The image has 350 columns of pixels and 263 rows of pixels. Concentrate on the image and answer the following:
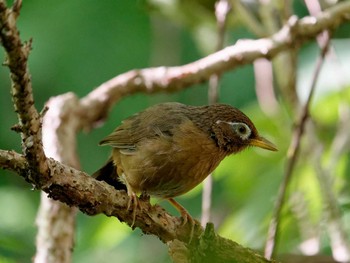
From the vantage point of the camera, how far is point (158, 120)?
426cm

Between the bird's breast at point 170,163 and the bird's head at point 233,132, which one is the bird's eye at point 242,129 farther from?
the bird's breast at point 170,163

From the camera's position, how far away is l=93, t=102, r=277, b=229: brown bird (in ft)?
12.9

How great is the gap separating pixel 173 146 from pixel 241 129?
1.82 feet

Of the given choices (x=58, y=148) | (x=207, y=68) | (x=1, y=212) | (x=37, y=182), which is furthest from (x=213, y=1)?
(x=37, y=182)

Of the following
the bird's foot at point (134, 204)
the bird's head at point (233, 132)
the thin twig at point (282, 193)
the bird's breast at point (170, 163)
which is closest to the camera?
the bird's foot at point (134, 204)

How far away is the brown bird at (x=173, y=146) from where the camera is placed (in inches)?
155

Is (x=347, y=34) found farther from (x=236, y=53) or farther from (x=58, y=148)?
(x=58, y=148)

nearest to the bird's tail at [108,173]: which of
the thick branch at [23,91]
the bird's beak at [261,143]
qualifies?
the bird's beak at [261,143]

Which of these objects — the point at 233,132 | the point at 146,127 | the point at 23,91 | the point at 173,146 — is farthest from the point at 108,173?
the point at 23,91

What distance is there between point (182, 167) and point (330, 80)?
1.83m

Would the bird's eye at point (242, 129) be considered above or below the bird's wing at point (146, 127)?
above

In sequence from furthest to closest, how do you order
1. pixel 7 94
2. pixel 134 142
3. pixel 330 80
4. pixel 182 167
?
1. pixel 7 94
2. pixel 330 80
3. pixel 134 142
4. pixel 182 167

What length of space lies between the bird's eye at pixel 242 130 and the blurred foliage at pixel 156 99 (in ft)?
1.45

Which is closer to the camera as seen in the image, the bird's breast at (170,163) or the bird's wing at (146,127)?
the bird's breast at (170,163)
